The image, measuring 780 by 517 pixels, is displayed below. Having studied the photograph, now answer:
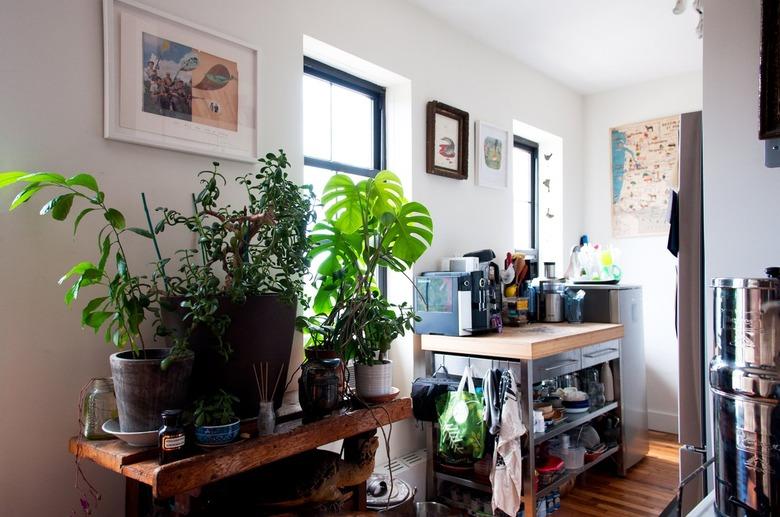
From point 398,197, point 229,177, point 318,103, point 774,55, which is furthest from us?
point 318,103

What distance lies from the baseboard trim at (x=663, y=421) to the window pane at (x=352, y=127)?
313cm

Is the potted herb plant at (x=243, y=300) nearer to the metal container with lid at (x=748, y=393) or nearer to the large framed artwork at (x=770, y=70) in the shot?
the metal container with lid at (x=748, y=393)

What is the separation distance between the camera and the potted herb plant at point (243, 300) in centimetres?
135

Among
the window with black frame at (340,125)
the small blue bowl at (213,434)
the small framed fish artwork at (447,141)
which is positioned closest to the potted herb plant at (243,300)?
the small blue bowl at (213,434)

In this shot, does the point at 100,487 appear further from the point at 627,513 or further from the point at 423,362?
the point at 627,513

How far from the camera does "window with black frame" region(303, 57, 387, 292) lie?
255 cm

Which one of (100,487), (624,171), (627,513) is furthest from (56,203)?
(624,171)

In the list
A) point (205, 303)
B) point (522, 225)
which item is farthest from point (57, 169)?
point (522, 225)

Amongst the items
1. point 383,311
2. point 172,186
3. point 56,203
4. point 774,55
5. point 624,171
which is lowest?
point 383,311

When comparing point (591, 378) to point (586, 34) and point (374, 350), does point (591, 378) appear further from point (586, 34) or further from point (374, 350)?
point (586, 34)

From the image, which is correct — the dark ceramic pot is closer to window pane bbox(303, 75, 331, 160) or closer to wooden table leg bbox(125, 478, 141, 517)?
wooden table leg bbox(125, 478, 141, 517)

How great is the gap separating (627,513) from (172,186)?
105 inches

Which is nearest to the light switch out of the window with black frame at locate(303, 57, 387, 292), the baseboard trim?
the window with black frame at locate(303, 57, 387, 292)

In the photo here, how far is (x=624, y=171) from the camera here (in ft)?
14.4
